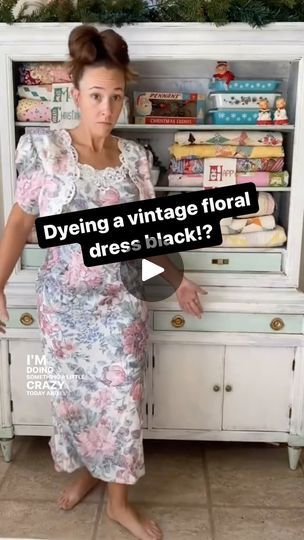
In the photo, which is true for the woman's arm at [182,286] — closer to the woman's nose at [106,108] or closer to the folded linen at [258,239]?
the folded linen at [258,239]

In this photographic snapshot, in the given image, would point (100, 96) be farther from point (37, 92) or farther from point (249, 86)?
point (249, 86)

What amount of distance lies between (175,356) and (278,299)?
16.8 inches

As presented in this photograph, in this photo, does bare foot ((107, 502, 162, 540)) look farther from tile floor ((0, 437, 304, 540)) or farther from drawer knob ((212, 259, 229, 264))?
drawer knob ((212, 259, 229, 264))

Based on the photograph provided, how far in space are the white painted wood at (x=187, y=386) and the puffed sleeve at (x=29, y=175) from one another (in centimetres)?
74

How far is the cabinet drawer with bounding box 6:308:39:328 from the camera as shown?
2.16m

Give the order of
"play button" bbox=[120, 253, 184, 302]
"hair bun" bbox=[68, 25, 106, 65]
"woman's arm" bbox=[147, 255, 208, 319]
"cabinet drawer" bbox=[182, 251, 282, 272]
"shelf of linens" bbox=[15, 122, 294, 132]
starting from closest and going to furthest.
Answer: "hair bun" bbox=[68, 25, 106, 65]
"play button" bbox=[120, 253, 184, 302]
"woman's arm" bbox=[147, 255, 208, 319]
"shelf of linens" bbox=[15, 122, 294, 132]
"cabinet drawer" bbox=[182, 251, 282, 272]

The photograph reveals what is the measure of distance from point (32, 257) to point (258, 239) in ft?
2.74

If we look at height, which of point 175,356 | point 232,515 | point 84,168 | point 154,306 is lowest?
point 232,515

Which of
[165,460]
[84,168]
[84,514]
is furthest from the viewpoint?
[165,460]

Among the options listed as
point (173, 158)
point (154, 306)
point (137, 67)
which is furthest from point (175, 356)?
point (137, 67)

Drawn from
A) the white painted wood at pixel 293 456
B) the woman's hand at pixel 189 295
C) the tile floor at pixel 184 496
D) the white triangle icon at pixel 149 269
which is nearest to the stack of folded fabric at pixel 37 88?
the white triangle icon at pixel 149 269

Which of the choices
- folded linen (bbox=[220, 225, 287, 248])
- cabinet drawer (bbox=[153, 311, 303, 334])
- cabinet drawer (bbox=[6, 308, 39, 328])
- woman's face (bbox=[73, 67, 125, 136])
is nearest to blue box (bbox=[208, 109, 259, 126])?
folded linen (bbox=[220, 225, 287, 248])

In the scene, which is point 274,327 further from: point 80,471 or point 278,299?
point 80,471

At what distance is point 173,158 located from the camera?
2.23 meters
